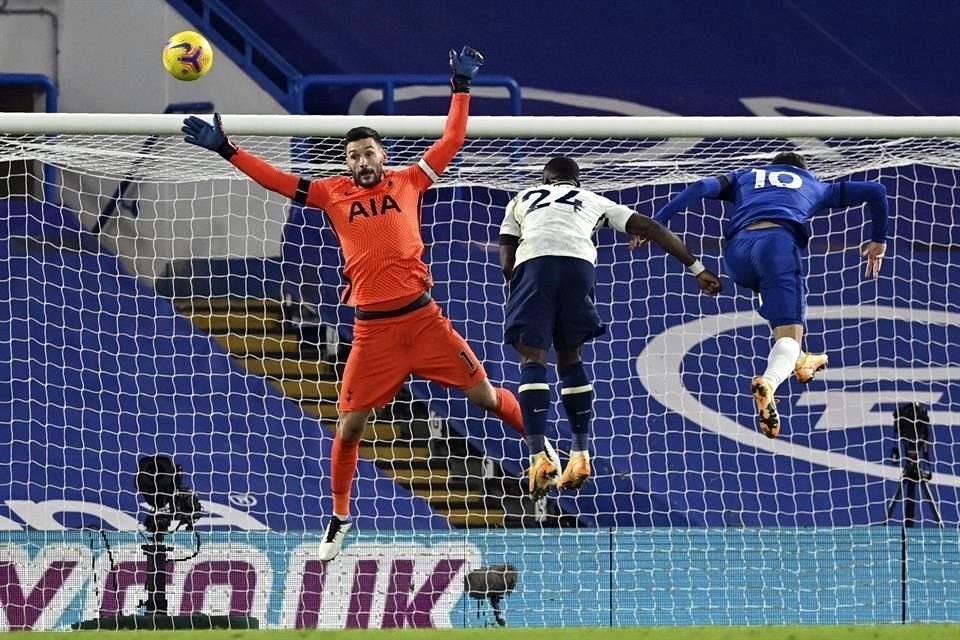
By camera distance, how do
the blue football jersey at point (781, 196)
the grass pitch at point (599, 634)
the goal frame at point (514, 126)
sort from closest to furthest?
1. the grass pitch at point (599, 634)
2. the blue football jersey at point (781, 196)
3. the goal frame at point (514, 126)

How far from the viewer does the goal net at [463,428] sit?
10.9 metres

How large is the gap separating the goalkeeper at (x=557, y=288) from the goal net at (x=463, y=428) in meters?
1.78

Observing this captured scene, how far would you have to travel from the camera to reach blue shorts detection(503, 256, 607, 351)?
7.78 metres

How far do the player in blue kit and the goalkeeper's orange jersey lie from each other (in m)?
1.16

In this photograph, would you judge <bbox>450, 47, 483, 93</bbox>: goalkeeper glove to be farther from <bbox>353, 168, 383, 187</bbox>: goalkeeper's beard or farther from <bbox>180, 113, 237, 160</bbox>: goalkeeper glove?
<bbox>180, 113, 237, 160</bbox>: goalkeeper glove

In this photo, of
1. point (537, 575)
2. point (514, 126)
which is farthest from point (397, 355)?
point (537, 575)

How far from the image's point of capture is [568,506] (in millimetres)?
12883

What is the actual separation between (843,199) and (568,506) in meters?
5.18

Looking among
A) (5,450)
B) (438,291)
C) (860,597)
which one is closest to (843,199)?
(860,597)

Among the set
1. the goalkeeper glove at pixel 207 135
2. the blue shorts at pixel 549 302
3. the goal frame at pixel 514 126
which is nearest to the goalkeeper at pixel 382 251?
the goalkeeper glove at pixel 207 135

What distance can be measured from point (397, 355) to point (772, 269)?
6.36 ft

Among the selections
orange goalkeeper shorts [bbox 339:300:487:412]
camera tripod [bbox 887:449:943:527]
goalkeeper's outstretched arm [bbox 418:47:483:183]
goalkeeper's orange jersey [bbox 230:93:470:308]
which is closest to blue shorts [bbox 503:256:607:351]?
orange goalkeeper shorts [bbox 339:300:487:412]

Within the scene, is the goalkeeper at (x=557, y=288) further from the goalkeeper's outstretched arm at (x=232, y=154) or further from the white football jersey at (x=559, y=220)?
the goalkeeper's outstretched arm at (x=232, y=154)

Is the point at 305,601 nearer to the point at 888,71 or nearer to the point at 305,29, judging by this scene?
the point at 305,29
